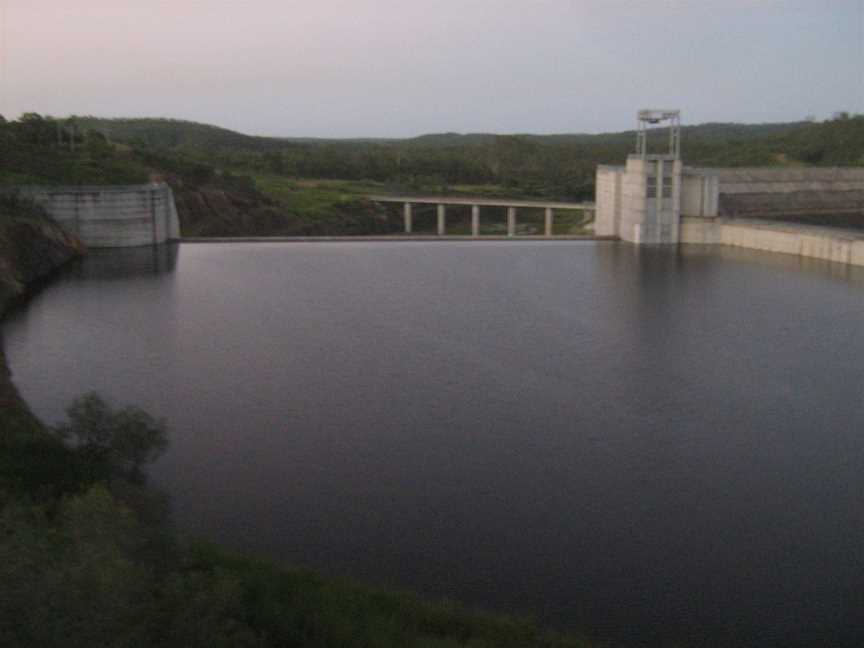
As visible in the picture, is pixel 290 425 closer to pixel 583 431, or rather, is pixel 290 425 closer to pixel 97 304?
pixel 583 431

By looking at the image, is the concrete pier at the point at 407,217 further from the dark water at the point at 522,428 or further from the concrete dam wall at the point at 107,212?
the dark water at the point at 522,428

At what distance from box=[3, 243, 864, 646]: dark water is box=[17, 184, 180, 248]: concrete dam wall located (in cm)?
434

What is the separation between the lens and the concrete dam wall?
24656mm

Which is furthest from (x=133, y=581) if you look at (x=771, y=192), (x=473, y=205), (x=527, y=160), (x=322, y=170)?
(x=527, y=160)

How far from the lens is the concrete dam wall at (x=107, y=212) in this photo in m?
24.7

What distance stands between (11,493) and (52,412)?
505cm

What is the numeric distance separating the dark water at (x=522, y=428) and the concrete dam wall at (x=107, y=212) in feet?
14.2

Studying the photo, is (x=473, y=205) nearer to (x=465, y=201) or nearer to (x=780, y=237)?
(x=465, y=201)

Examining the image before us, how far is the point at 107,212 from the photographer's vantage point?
82.8 feet

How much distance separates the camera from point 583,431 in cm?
1080

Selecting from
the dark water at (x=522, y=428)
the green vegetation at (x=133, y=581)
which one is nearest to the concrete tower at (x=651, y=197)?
the dark water at (x=522, y=428)

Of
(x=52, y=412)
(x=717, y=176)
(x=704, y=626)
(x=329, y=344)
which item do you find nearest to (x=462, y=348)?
(x=329, y=344)

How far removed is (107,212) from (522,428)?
1726 cm

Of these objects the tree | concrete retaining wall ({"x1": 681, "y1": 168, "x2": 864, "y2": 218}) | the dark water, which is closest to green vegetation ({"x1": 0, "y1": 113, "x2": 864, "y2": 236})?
concrete retaining wall ({"x1": 681, "y1": 168, "x2": 864, "y2": 218})
